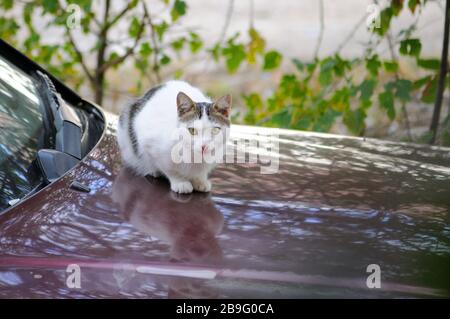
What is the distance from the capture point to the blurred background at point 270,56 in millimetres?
4609

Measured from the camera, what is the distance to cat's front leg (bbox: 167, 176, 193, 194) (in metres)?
2.15

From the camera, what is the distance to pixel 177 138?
91.8 inches

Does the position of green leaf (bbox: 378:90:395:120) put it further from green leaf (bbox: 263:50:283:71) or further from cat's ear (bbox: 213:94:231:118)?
cat's ear (bbox: 213:94:231:118)

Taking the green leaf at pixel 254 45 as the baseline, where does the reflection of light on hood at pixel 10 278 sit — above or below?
below

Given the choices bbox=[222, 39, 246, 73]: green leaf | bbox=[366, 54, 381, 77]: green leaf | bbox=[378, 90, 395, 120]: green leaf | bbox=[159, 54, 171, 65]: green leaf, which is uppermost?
bbox=[159, 54, 171, 65]: green leaf

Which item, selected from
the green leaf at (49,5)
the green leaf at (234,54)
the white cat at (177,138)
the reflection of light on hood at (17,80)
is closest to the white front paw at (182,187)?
the white cat at (177,138)

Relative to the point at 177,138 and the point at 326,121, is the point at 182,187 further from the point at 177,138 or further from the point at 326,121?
the point at 326,121

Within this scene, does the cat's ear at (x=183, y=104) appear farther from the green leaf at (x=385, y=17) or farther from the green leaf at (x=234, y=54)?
the green leaf at (x=234, y=54)

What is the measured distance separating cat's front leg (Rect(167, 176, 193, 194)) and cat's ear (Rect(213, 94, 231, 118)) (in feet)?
0.97

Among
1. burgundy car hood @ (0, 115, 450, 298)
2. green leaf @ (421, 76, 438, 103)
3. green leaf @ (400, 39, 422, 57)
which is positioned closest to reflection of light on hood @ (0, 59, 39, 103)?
burgundy car hood @ (0, 115, 450, 298)

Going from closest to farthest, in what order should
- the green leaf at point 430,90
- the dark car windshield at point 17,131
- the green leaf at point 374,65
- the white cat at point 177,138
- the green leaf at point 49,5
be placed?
the dark car windshield at point 17,131 < the white cat at point 177,138 < the green leaf at point 430,90 < the green leaf at point 374,65 < the green leaf at point 49,5

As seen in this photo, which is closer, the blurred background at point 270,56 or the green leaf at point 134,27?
the blurred background at point 270,56

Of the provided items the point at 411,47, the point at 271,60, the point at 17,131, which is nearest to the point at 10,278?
the point at 17,131

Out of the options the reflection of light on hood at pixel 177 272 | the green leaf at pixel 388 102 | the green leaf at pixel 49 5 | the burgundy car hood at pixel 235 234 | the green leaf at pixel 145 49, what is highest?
the green leaf at pixel 145 49
